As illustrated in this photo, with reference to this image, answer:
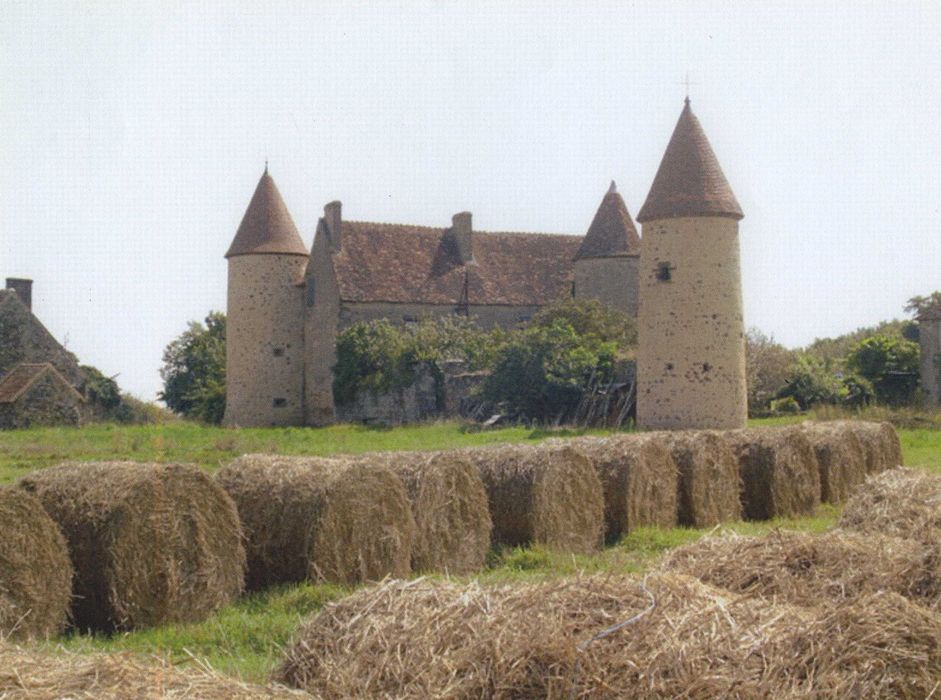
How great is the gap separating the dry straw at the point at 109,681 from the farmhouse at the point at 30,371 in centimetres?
3225

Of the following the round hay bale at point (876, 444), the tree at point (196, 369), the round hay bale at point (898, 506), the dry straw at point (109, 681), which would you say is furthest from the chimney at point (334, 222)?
the dry straw at point (109, 681)

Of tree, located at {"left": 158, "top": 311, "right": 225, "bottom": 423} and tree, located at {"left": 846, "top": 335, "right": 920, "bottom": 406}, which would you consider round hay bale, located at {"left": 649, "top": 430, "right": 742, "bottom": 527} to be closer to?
tree, located at {"left": 846, "top": 335, "right": 920, "bottom": 406}

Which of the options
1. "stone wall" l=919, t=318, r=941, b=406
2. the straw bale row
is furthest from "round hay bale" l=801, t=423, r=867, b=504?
"stone wall" l=919, t=318, r=941, b=406

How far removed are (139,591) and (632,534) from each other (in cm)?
638

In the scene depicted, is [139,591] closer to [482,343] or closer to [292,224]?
[482,343]

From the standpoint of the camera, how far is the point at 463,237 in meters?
45.1

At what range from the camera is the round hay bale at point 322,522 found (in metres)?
10.0

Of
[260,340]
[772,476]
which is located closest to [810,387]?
[260,340]

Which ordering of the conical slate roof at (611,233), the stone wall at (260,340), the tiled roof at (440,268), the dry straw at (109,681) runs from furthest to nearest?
the conical slate roof at (611,233) → the tiled roof at (440,268) → the stone wall at (260,340) → the dry straw at (109,681)

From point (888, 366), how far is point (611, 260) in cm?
1068

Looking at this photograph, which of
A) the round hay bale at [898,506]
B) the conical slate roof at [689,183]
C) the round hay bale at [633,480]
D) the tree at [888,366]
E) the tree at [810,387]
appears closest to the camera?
the round hay bale at [898,506]

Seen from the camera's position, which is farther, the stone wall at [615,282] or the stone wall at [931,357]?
the stone wall at [615,282]

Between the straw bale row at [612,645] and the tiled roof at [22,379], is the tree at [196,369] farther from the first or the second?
the straw bale row at [612,645]

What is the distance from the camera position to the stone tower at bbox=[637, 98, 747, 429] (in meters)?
28.0
